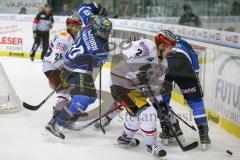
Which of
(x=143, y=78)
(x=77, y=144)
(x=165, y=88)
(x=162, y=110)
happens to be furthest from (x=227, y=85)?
(x=77, y=144)

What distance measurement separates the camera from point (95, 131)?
4289 millimetres

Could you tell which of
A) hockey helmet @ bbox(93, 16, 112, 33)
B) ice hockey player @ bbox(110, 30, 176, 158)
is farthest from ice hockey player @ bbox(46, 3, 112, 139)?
ice hockey player @ bbox(110, 30, 176, 158)

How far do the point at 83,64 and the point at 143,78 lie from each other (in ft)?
2.28

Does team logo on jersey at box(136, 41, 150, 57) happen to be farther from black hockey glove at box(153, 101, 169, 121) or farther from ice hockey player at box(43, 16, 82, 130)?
ice hockey player at box(43, 16, 82, 130)

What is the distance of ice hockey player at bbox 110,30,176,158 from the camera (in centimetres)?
329

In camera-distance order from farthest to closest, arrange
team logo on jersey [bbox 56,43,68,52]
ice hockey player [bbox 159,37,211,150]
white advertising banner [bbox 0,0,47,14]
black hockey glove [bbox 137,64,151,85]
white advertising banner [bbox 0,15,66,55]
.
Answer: white advertising banner [bbox 0,0,47,14] < white advertising banner [bbox 0,15,66,55] < team logo on jersey [bbox 56,43,68,52] < ice hockey player [bbox 159,37,211,150] < black hockey glove [bbox 137,64,151,85]

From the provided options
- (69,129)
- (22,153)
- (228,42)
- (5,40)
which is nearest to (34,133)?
(69,129)

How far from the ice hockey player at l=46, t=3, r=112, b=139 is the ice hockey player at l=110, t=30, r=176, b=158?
47cm

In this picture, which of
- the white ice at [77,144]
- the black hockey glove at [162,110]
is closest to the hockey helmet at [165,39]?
the black hockey glove at [162,110]

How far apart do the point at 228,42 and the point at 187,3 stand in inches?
114

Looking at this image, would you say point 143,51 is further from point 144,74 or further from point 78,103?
point 78,103

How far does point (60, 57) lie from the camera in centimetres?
438

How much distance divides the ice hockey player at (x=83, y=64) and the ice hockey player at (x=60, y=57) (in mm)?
199

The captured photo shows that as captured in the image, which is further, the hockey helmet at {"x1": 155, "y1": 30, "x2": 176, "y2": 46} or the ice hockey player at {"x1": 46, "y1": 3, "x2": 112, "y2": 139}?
the ice hockey player at {"x1": 46, "y1": 3, "x2": 112, "y2": 139}
